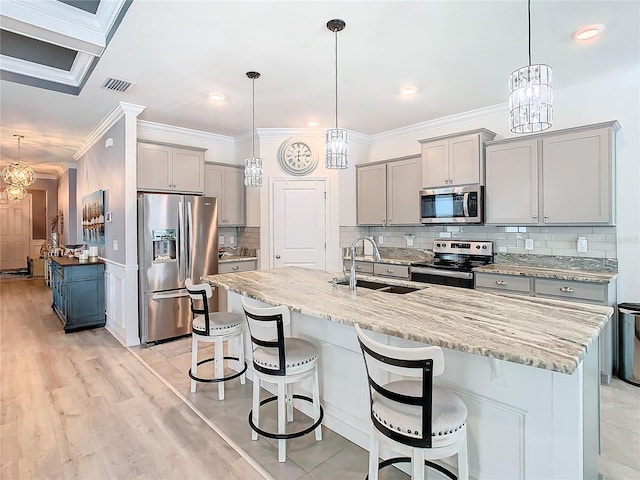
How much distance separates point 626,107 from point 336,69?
2762mm

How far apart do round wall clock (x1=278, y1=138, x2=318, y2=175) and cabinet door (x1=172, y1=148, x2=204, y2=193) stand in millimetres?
1122

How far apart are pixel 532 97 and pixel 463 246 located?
2.73 m

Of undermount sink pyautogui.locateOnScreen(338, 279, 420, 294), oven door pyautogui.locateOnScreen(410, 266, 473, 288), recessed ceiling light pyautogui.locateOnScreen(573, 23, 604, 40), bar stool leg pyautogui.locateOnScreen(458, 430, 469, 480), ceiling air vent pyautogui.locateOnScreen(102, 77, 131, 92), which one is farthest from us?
oven door pyautogui.locateOnScreen(410, 266, 473, 288)

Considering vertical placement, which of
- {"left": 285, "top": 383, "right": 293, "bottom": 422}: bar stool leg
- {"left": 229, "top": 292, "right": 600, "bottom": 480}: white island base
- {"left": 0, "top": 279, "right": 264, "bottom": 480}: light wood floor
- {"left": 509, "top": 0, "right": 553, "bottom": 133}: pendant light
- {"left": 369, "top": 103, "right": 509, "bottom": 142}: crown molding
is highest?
{"left": 369, "top": 103, "right": 509, "bottom": 142}: crown molding

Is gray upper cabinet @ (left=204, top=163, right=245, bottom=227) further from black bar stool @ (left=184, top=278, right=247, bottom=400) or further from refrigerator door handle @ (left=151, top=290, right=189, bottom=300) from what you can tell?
black bar stool @ (left=184, top=278, right=247, bottom=400)

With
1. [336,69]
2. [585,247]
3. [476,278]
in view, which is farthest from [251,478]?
[585,247]

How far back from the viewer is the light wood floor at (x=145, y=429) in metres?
2.02

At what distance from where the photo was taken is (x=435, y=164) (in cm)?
427

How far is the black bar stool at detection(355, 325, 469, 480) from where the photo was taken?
133 cm

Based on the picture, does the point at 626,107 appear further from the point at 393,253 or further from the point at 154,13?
the point at 154,13

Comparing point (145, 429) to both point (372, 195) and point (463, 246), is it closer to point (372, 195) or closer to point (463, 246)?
point (463, 246)

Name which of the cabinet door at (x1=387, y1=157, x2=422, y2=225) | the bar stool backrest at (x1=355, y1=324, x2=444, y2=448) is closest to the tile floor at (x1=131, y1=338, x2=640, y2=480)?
the bar stool backrest at (x1=355, y1=324, x2=444, y2=448)

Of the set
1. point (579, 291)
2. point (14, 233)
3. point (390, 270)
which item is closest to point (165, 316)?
point (390, 270)

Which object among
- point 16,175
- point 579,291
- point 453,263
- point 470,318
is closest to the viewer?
point 470,318
